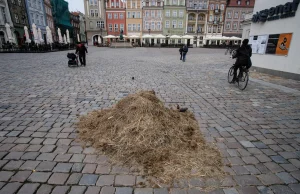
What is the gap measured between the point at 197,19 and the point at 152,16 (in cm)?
1455

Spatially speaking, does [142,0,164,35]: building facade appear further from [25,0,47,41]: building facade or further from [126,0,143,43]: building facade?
[25,0,47,41]: building facade

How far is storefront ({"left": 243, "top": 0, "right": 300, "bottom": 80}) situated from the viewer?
9336 millimetres

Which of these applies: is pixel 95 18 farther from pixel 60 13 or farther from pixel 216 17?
pixel 216 17

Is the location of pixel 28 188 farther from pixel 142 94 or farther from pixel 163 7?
pixel 163 7

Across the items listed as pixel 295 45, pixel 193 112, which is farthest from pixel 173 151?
pixel 295 45

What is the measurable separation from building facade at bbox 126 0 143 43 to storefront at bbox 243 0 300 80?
5080 cm

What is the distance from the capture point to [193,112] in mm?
4855

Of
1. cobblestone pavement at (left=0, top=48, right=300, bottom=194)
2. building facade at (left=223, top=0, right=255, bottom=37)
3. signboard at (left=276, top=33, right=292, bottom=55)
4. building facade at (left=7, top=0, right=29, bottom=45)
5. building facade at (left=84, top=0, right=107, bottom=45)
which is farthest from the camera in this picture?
building facade at (left=84, top=0, right=107, bottom=45)

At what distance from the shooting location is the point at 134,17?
5916 centimetres

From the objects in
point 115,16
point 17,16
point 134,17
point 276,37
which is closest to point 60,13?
point 115,16

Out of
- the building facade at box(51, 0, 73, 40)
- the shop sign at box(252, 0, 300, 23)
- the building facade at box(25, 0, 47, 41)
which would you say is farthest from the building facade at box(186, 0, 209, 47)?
the shop sign at box(252, 0, 300, 23)

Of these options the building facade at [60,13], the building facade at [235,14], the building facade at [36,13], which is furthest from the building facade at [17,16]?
the building facade at [235,14]

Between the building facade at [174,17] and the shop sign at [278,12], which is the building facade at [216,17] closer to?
the building facade at [174,17]

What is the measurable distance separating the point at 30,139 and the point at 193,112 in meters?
3.73
